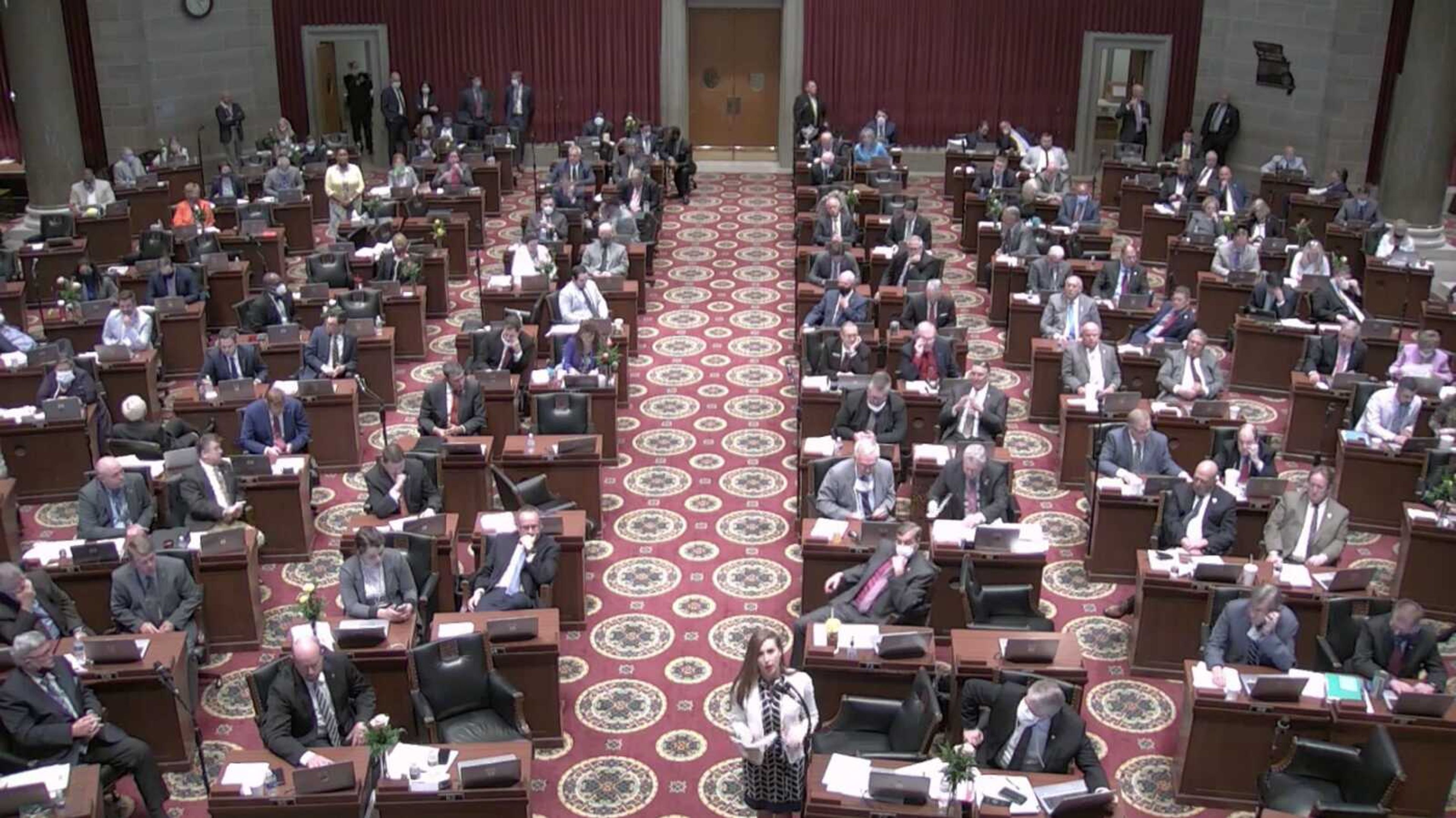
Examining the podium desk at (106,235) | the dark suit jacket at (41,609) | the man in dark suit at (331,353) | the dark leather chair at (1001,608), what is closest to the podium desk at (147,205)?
the podium desk at (106,235)

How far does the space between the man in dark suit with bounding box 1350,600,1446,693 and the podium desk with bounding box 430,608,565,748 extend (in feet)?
15.9

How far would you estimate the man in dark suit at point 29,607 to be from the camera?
8.34 metres

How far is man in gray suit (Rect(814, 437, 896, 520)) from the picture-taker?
10023 millimetres

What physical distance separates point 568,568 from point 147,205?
12146mm

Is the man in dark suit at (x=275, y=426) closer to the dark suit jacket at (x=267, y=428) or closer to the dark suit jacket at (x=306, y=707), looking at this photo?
the dark suit jacket at (x=267, y=428)

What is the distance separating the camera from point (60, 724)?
7.59m

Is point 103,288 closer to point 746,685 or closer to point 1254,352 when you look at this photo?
point 746,685

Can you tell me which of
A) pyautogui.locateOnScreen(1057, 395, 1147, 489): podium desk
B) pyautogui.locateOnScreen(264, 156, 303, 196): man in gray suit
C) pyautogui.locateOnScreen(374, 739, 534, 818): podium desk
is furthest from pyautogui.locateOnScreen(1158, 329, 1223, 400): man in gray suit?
pyautogui.locateOnScreen(264, 156, 303, 196): man in gray suit

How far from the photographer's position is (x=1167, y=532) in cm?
973

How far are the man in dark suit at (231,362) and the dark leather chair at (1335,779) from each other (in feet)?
28.4

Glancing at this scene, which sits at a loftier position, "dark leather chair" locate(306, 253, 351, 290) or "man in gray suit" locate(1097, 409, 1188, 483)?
"dark leather chair" locate(306, 253, 351, 290)

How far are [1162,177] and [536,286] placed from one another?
992cm

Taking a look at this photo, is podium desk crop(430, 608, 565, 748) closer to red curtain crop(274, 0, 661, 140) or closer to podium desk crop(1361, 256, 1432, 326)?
podium desk crop(1361, 256, 1432, 326)

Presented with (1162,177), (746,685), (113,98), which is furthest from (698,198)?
(746,685)
